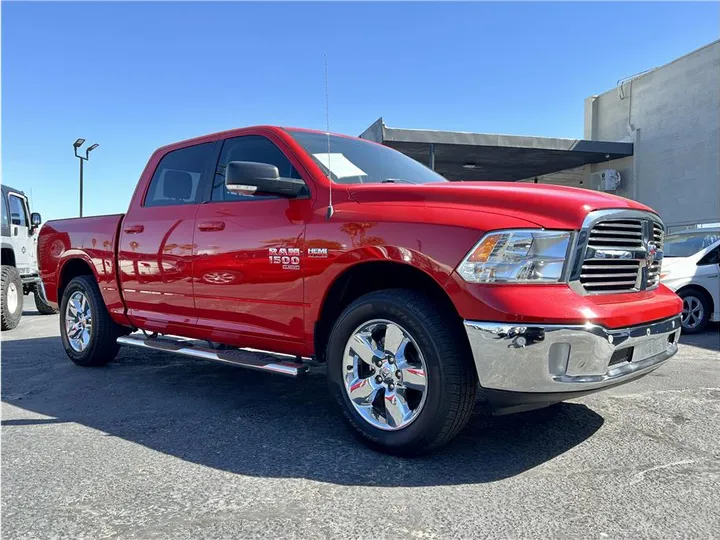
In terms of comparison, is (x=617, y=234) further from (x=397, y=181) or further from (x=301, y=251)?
(x=301, y=251)

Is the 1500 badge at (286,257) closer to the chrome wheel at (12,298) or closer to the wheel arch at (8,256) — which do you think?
the chrome wheel at (12,298)

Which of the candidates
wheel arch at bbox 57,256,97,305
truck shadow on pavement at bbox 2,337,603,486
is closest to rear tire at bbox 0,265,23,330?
wheel arch at bbox 57,256,97,305

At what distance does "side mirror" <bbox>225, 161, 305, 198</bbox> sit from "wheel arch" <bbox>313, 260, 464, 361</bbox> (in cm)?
70

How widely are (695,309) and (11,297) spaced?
1037 centimetres

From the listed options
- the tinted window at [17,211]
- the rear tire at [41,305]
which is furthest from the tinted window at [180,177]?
the rear tire at [41,305]

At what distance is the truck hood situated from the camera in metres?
2.82

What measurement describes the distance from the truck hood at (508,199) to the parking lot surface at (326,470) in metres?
1.30

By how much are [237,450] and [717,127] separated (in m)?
14.9

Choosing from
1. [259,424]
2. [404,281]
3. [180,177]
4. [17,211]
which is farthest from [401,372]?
[17,211]

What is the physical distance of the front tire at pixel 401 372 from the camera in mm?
2855

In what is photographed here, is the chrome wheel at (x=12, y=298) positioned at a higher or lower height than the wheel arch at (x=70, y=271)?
lower

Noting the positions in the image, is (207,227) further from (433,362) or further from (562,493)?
(562,493)

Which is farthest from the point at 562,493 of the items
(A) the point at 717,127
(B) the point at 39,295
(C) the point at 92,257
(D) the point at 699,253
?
(A) the point at 717,127

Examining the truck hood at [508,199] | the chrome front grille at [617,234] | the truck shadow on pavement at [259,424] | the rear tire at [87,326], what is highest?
the truck hood at [508,199]
